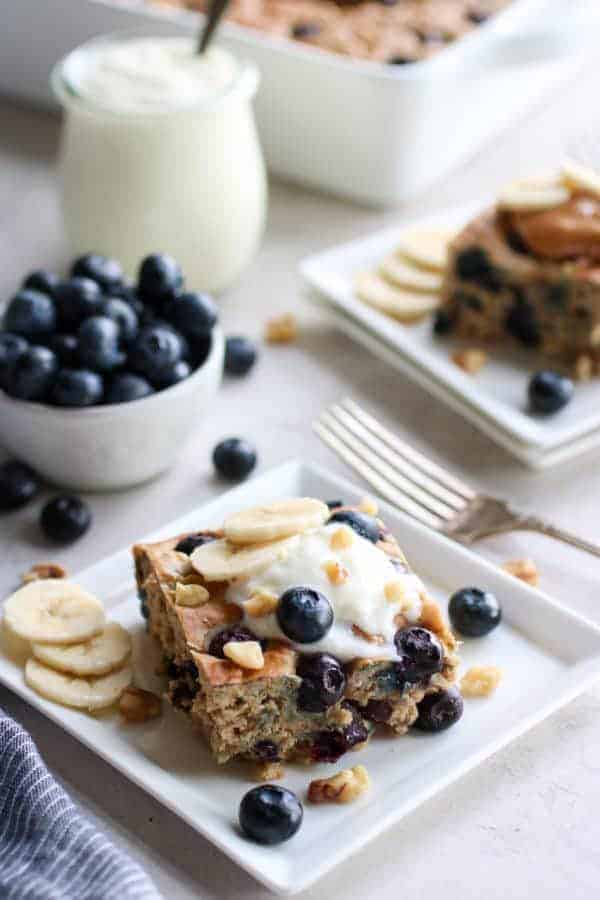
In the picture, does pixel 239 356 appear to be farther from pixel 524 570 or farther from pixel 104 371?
pixel 524 570

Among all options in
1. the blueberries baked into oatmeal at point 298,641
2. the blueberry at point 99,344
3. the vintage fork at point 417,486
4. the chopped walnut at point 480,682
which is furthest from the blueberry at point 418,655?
the blueberry at point 99,344

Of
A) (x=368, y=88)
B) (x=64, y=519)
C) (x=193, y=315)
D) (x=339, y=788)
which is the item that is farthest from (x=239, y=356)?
(x=339, y=788)

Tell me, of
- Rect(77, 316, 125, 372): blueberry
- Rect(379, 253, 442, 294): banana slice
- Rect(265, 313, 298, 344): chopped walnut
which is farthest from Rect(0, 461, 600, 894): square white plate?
Rect(379, 253, 442, 294): banana slice

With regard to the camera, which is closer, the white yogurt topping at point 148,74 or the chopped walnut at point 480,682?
the chopped walnut at point 480,682

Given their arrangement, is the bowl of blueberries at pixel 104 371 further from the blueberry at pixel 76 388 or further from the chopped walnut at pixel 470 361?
the chopped walnut at pixel 470 361

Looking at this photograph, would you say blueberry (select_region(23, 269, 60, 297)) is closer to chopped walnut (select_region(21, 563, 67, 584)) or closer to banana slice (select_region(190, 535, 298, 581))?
chopped walnut (select_region(21, 563, 67, 584))
